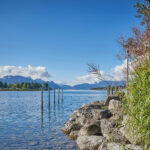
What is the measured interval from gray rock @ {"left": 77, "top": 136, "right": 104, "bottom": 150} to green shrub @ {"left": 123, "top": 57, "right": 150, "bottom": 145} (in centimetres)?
453

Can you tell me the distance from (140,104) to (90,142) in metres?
5.41

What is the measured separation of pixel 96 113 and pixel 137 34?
175 inches

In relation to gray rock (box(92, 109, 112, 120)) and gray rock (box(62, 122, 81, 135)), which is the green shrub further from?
gray rock (box(62, 122, 81, 135))

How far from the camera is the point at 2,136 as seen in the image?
39.2 feet

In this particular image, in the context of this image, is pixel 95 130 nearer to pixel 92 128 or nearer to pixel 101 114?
pixel 92 128

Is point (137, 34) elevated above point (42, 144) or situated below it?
above

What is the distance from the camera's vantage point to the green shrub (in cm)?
365

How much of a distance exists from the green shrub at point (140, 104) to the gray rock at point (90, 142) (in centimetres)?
453

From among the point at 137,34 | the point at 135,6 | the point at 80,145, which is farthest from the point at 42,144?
the point at 135,6

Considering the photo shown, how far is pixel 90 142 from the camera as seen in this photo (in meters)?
8.60

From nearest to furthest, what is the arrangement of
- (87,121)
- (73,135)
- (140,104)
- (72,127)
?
(140,104)
(87,121)
(73,135)
(72,127)

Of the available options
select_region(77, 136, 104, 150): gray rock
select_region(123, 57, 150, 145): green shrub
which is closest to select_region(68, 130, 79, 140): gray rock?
select_region(77, 136, 104, 150): gray rock

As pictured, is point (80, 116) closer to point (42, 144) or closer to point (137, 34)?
point (42, 144)

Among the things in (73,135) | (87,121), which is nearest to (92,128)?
(87,121)
